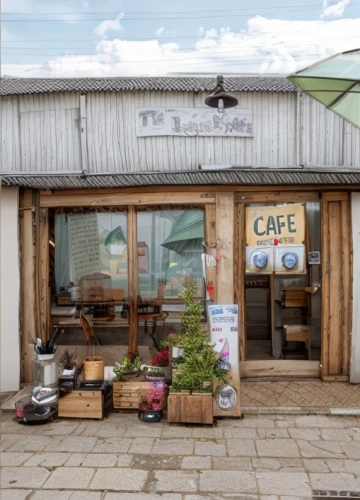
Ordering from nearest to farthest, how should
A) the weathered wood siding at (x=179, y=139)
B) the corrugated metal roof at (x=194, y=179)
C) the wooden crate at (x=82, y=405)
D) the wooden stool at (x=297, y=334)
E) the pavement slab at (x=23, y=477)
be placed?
the pavement slab at (x=23, y=477) < the wooden crate at (x=82, y=405) < the corrugated metal roof at (x=194, y=179) < the weathered wood siding at (x=179, y=139) < the wooden stool at (x=297, y=334)

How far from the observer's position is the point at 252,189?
8.05 metres

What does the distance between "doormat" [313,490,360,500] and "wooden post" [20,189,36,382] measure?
5.09 m

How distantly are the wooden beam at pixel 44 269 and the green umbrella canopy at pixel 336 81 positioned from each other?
15.8 feet

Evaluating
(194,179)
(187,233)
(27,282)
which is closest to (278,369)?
(187,233)

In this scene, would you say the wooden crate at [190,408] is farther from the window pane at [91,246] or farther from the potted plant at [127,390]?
the window pane at [91,246]

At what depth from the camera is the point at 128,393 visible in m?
7.12

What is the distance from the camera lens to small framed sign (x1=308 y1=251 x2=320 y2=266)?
824 centimetres

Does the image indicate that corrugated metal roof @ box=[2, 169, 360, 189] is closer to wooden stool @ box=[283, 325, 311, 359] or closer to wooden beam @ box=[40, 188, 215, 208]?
wooden beam @ box=[40, 188, 215, 208]

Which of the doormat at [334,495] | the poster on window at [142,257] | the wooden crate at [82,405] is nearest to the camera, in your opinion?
the doormat at [334,495]

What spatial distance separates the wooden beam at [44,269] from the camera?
820cm

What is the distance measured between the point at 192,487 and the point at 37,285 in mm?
4484

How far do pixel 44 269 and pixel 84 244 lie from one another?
0.80 m

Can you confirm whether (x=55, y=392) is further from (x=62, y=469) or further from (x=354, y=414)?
(x=354, y=414)

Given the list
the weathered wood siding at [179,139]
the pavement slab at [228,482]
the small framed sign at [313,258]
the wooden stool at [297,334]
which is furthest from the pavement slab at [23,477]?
the small framed sign at [313,258]
